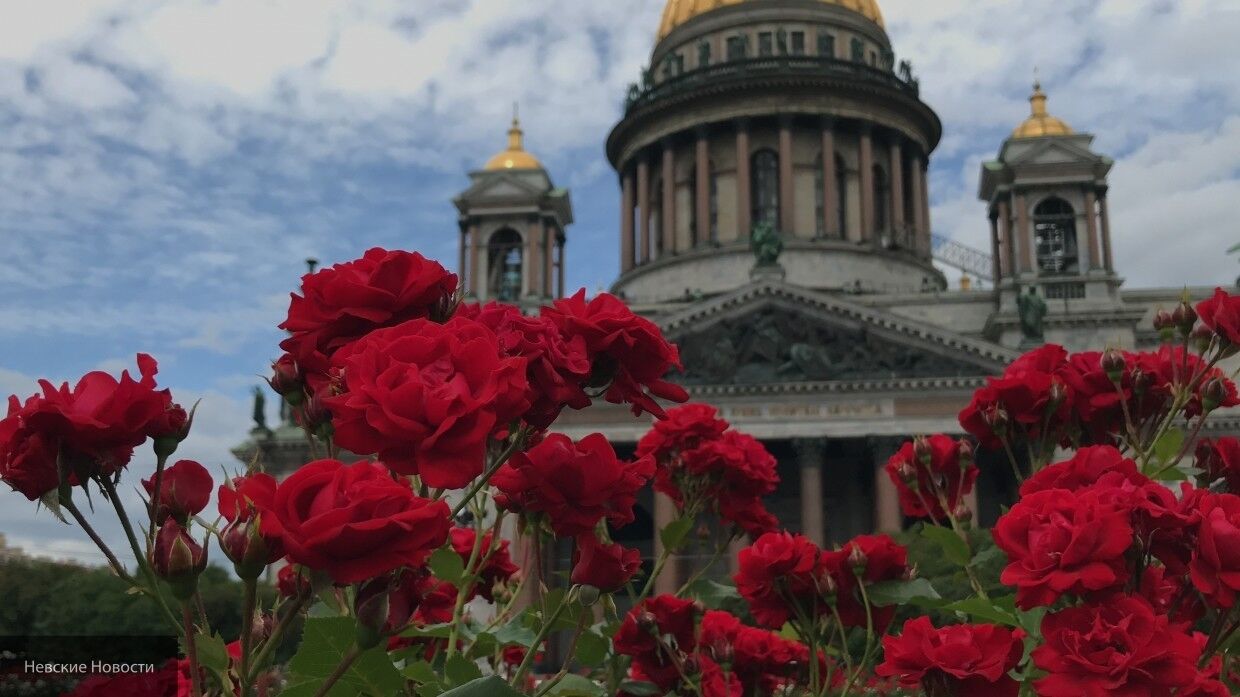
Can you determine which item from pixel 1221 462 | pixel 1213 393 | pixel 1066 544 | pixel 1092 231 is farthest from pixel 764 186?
pixel 1066 544

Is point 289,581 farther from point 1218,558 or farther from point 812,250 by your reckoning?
point 812,250

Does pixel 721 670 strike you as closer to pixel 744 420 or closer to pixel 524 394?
pixel 524 394

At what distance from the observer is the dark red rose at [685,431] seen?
15.8ft

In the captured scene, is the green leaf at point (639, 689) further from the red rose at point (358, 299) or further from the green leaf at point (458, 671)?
the red rose at point (358, 299)

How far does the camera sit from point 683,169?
49.2 meters

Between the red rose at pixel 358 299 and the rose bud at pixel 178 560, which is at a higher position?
the red rose at pixel 358 299

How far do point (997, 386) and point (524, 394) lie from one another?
2655 mm

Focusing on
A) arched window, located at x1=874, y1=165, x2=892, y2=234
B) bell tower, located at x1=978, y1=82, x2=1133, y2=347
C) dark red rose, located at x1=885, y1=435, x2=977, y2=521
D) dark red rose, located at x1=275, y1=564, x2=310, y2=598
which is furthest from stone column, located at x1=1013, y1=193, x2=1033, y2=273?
dark red rose, located at x1=275, y1=564, x2=310, y2=598

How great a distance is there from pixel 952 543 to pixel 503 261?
127ft

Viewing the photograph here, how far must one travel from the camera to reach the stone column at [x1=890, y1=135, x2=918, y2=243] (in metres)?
47.6

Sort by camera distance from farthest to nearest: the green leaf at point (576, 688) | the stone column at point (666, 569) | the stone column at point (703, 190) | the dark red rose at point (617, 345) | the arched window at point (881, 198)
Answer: the arched window at point (881, 198) < the stone column at point (703, 190) < the stone column at point (666, 569) < the green leaf at point (576, 688) < the dark red rose at point (617, 345)

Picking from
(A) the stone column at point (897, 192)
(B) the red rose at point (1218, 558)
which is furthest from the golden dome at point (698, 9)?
(B) the red rose at point (1218, 558)

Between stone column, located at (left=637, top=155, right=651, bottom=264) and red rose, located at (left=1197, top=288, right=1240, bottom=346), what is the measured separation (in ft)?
149

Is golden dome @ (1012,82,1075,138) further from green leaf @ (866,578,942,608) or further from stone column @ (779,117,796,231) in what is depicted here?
green leaf @ (866,578,942,608)
